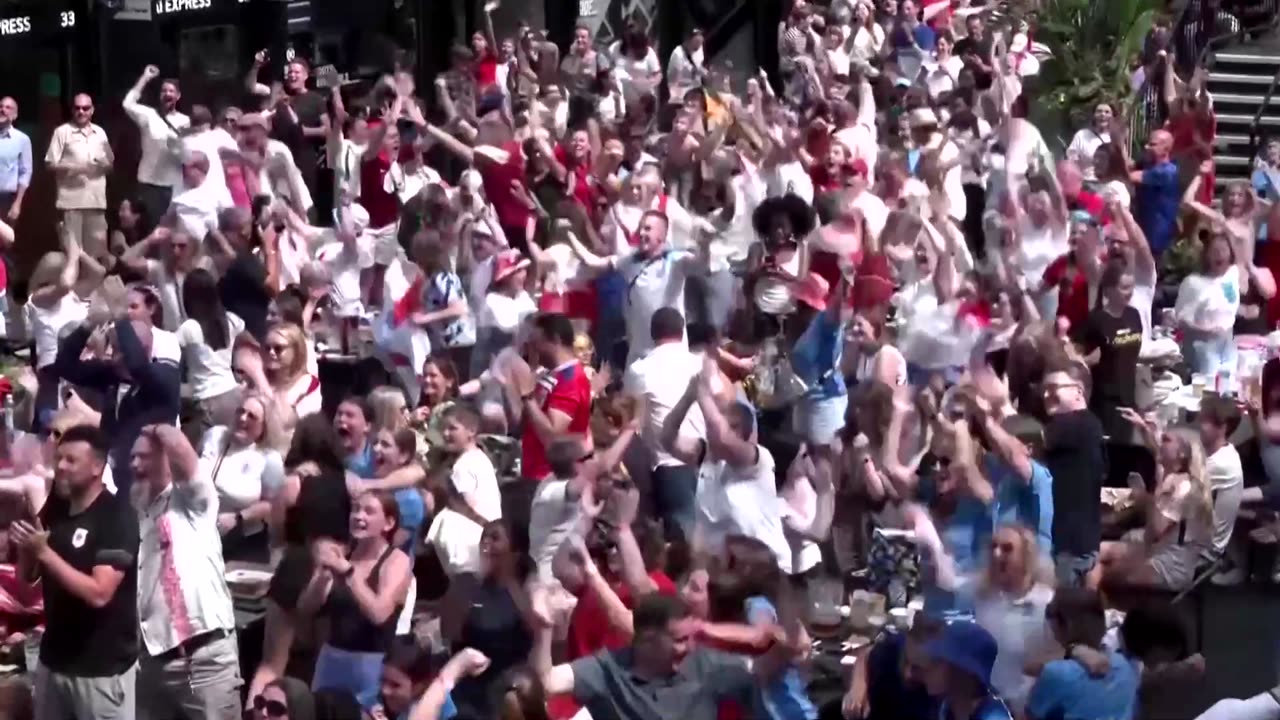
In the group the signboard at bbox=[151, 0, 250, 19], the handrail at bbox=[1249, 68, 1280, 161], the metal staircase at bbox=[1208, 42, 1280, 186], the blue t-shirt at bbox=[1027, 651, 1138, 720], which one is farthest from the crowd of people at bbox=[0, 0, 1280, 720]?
the metal staircase at bbox=[1208, 42, 1280, 186]

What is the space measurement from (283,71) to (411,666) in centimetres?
1334

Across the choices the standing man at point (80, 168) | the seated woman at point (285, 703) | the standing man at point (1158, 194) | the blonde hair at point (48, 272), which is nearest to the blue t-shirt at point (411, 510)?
the seated woman at point (285, 703)

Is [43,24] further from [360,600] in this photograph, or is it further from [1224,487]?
[360,600]

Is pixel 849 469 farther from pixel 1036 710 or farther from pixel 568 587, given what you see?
pixel 1036 710

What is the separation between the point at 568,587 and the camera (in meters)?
9.43

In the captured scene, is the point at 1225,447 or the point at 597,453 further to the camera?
the point at 1225,447

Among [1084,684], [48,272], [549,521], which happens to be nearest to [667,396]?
[549,521]

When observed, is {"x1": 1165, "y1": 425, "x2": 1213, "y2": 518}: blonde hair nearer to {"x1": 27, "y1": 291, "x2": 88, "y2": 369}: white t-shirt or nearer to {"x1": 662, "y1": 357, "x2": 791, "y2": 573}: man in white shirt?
{"x1": 662, "y1": 357, "x2": 791, "y2": 573}: man in white shirt

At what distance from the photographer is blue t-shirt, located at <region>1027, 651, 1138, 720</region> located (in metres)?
7.96

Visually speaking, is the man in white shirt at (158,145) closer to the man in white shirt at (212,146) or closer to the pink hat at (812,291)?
the man in white shirt at (212,146)

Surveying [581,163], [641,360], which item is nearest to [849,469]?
[641,360]

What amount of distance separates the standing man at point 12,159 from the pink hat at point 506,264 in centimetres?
575

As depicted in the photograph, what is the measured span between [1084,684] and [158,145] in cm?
1220

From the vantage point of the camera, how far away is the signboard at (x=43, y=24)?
66.4 ft
